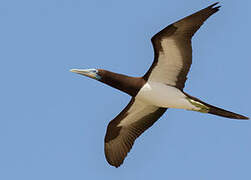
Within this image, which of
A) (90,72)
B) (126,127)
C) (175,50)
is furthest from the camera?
(126,127)

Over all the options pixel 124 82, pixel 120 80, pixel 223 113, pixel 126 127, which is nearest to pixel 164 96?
pixel 124 82

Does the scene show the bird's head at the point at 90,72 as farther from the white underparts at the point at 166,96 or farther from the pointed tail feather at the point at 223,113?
the pointed tail feather at the point at 223,113

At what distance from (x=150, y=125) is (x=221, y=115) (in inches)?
82.4

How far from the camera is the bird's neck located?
51.3 feet

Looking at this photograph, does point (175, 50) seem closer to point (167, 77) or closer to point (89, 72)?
point (167, 77)

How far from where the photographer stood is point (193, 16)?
14.9 metres

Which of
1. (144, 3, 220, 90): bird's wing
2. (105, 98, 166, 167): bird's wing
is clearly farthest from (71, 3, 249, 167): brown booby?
(105, 98, 166, 167): bird's wing

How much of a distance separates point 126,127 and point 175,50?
2.73 meters

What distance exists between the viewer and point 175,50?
15.6m

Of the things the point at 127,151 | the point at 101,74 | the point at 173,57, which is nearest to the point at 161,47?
the point at 173,57

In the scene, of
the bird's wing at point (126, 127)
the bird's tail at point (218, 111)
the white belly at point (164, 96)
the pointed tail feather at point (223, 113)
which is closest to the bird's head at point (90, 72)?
the white belly at point (164, 96)

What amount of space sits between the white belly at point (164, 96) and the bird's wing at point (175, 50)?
191mm

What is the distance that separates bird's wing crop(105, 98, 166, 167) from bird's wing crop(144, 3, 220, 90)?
46.4 inches

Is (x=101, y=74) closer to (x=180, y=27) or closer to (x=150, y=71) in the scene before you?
(x=150, y=71)
